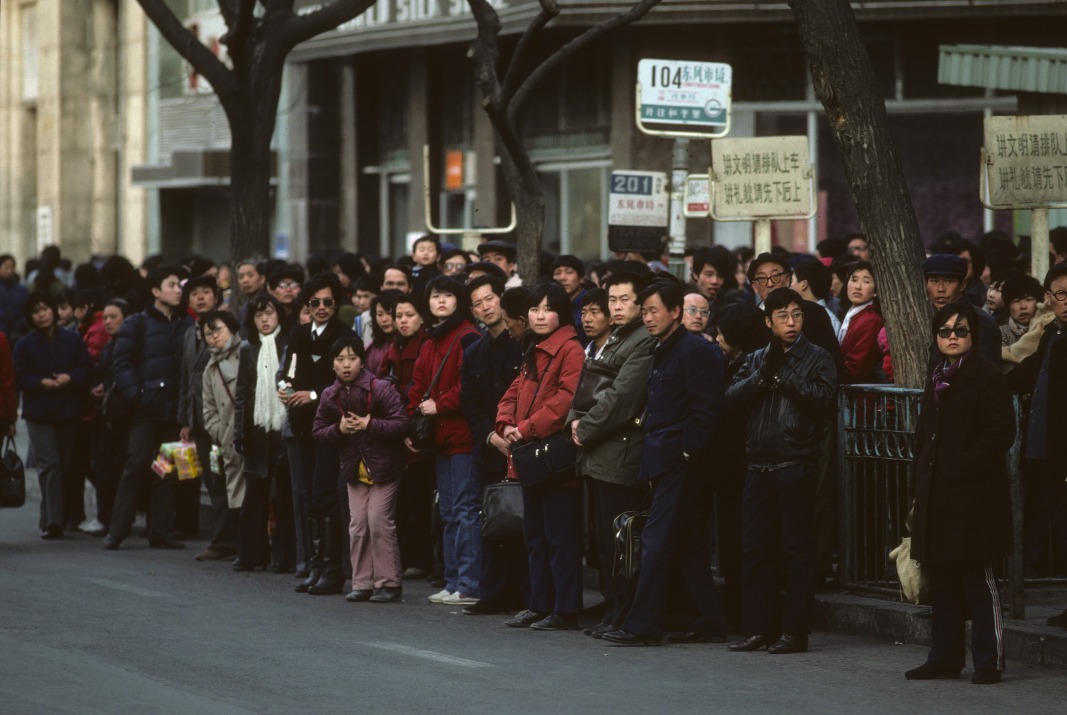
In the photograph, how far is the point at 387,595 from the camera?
12180mm

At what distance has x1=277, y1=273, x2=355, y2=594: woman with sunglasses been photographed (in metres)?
12.7

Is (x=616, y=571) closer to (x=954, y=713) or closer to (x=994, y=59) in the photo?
(x=954, y=713)

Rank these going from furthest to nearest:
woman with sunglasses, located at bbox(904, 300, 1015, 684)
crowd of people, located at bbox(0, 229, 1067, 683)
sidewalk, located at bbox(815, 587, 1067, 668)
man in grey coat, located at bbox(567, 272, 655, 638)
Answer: man in grey coat, located at bbox(567, 272, 655, 638)
crowd of people, located at bbox(0, 229, 1067, 683)
sidewalk, located at bbox(815, 587, 1067, 668)
woman with sunglasses, located at bbox(904, 300, 1015, 684)

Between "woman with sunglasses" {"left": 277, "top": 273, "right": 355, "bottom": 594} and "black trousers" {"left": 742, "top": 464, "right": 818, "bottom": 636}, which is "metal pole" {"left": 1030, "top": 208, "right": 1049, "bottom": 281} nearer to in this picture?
"black trousers" {"left": 742, "top": 464, "right": 818, "bottom": 636}

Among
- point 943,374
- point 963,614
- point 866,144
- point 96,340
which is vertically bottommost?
point 963,614

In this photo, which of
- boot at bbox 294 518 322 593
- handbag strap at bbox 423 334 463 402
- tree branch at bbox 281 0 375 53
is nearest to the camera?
handbag strap at bbox 423 334 463 402

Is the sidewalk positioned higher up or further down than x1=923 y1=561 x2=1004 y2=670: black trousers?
further down

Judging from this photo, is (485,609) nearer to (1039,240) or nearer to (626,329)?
(626,329)

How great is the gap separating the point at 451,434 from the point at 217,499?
3.12m

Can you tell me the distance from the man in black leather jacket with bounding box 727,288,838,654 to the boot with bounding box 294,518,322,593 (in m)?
3.38

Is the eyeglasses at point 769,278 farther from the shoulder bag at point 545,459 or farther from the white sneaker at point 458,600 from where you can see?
the white sneaker at point 458,600

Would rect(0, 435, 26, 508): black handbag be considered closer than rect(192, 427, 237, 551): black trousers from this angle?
No

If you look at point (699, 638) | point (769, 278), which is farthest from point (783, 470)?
point (769, 278)

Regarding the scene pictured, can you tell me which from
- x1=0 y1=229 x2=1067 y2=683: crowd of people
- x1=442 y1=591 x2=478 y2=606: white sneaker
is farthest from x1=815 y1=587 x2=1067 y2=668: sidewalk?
x1=442 y1=591 x2=478 y2=606: white sneaker
